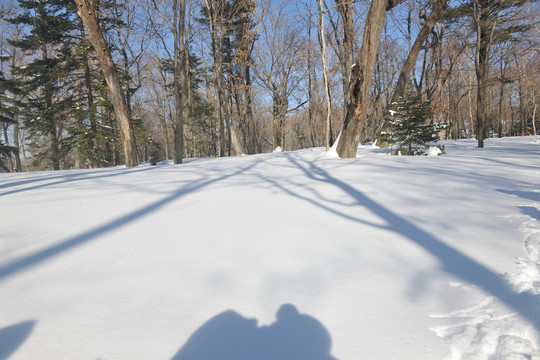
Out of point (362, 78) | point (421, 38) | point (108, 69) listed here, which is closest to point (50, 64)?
point (108, 69)

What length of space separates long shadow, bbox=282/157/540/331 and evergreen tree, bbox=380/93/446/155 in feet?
17.0

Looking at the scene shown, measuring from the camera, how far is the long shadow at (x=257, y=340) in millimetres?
1206

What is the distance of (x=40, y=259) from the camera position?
6.12ft

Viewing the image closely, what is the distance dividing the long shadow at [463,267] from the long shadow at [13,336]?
250 centimetres

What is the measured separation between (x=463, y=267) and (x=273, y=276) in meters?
1.34

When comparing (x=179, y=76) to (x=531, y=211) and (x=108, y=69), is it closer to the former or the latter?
(x=108, y=69)

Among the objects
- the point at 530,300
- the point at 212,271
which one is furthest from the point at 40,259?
the point at 530,300

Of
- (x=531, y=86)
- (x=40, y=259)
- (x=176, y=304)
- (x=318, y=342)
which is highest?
(x=531, y=86)

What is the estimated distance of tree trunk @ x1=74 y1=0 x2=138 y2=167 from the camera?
647 centimetres

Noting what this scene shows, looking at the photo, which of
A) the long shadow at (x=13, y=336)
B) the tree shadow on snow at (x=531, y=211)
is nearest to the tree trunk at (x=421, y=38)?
the tree shadow on snow at (x=531, y=211)

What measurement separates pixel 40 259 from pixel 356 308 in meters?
2.23

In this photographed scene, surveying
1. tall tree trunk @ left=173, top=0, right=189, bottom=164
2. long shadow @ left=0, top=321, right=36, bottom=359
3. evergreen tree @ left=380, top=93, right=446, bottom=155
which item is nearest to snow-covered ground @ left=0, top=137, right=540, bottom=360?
long shadow @ left=0, top=321, right=36, bottom=359

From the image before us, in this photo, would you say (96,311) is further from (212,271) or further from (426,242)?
(426,242)

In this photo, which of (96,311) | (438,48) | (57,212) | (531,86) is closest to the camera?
(96,311)
